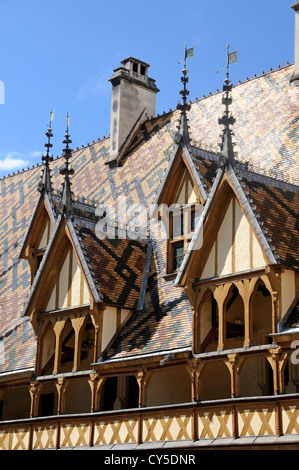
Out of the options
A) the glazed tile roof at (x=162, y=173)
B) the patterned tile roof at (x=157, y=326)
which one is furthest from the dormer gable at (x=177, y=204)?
the patterned tile roof at (x=157, y=326)

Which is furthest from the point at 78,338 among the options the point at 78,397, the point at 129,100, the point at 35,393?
the point at 129,100

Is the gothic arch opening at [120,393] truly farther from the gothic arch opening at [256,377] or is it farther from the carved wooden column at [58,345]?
the gothic arch opening at [256,377]

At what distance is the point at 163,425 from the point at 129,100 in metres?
15.3

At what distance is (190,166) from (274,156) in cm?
267

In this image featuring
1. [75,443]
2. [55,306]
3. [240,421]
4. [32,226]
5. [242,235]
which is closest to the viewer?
[240,421]

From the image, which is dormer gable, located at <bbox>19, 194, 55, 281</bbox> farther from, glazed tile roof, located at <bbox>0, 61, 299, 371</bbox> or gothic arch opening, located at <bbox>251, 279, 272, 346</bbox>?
gothic arch opening, located at <bbox>251, 279, 272, 346</bbox>

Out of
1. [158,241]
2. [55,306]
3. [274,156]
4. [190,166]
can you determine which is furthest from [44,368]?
[274,156]

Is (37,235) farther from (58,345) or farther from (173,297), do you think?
(173,297)

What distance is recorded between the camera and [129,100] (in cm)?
3391

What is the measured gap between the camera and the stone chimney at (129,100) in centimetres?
3312

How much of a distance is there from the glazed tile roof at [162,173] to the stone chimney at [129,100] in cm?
43

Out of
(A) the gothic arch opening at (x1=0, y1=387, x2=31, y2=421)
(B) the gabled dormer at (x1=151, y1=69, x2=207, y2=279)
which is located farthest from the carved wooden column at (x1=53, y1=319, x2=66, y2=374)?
(A) the gothic arch opening at (x1=0, y1=387, x2=31, y2=421)
